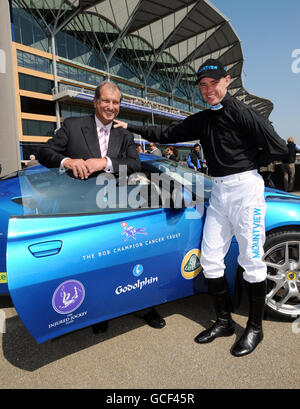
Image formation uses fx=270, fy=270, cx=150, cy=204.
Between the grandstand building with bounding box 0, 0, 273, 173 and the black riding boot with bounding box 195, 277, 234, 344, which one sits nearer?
the black riding boot with bounding box 195, 277, 234, 344

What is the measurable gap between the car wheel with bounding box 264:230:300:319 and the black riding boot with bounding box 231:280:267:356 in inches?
9.4

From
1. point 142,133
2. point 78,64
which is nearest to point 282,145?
point 142,133

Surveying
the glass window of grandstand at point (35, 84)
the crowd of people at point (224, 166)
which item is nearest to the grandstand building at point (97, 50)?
the glass window of grandstand at point (35, 84)

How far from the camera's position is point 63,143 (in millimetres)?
2061

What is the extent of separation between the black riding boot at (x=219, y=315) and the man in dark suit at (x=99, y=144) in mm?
350

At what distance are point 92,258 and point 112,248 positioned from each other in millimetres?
134

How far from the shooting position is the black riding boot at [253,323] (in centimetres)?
183

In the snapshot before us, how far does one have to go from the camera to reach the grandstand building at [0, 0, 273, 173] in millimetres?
29516

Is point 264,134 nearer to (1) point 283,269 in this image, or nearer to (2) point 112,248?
(1) point 283,269

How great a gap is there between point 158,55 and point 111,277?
49701mm

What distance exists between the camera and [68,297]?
5.10 ft

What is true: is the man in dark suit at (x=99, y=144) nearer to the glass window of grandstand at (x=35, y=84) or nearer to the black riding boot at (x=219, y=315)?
the black riding boot at (x=219, y=315)

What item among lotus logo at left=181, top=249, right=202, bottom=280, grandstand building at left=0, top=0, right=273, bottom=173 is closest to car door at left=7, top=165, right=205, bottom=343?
lotus logo at left=181, top=249, right=202, bottom=280

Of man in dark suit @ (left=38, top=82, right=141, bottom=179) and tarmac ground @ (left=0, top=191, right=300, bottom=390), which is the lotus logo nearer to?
tarmac ground @ (left=0, top=191, right=300, bottom=390)
